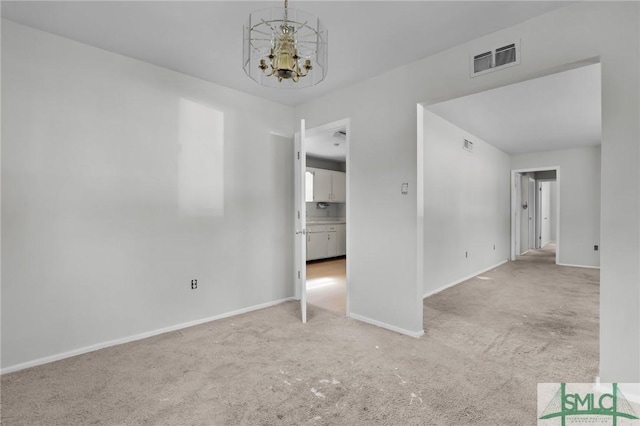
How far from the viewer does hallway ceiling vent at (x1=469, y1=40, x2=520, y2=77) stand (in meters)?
2.34

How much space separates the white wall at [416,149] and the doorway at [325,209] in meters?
2.05

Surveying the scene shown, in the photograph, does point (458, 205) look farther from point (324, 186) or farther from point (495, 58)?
point (324, 186)

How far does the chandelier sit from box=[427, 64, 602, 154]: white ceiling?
251 cm

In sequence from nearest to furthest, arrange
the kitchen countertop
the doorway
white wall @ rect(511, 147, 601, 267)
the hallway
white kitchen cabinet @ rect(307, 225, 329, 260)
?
1. the hallway
2. the doorway
3. white wall @ rect(511, 147, 601, 267)
4. white kitchen cabinet @ rect(307, 225, 329, 260)
5. the kitchen countertop

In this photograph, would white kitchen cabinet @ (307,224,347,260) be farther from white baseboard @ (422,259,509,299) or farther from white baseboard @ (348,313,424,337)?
white baseboard @ (348,313,424,337)

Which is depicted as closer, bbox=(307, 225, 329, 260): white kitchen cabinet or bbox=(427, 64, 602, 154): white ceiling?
bbox=(427, 64, 602, 154): white ceiling

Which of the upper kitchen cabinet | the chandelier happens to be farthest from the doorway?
the chandelier

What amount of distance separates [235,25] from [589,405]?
3.48 m

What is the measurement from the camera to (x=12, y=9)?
2170mm

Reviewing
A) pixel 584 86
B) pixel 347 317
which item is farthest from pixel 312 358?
pixel 584 86

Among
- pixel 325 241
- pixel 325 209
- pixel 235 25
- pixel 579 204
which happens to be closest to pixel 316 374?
pixel 235 25

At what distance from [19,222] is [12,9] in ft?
4.93

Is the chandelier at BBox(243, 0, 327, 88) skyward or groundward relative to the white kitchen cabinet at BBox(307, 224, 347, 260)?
skyward

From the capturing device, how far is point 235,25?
7.68 ft
